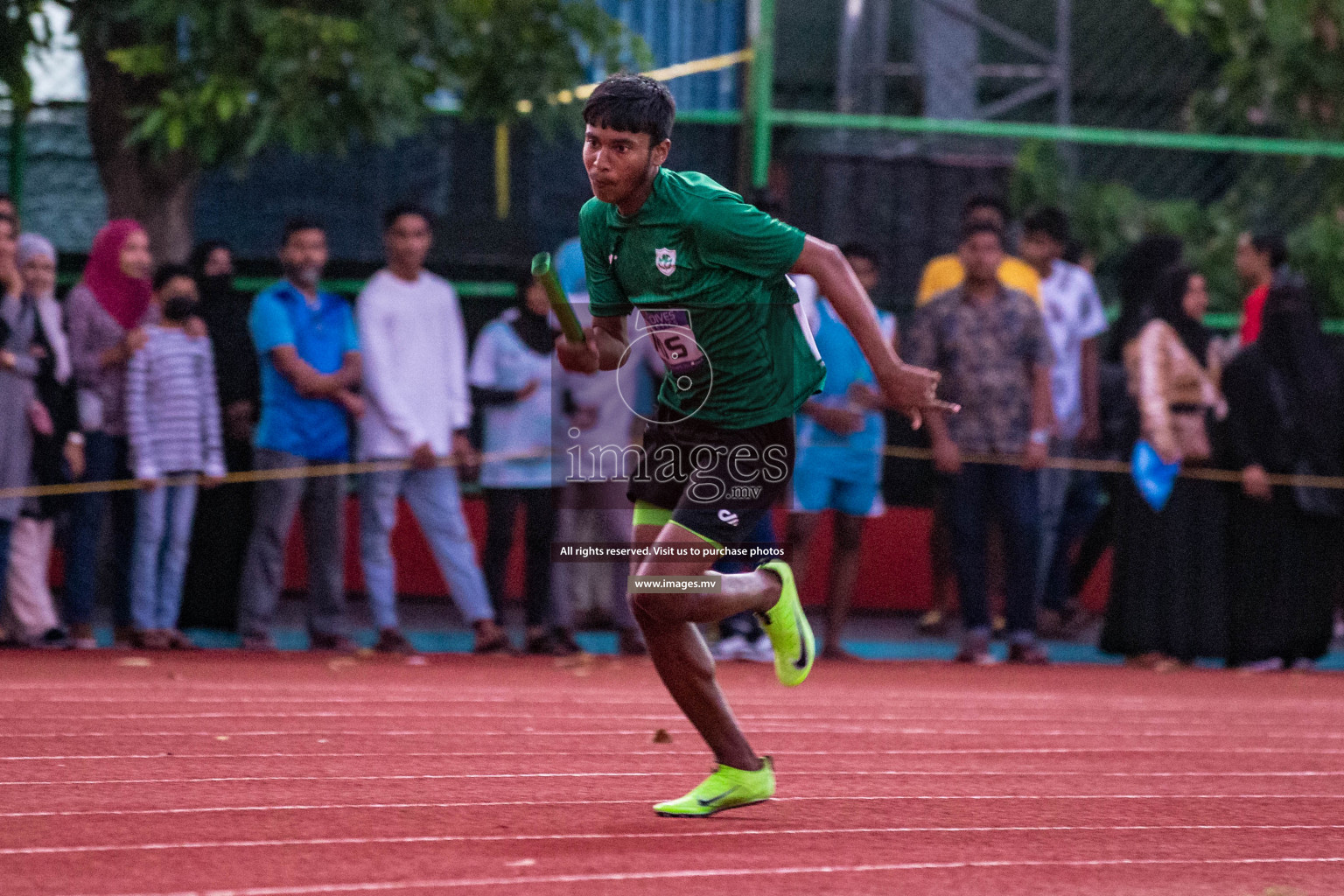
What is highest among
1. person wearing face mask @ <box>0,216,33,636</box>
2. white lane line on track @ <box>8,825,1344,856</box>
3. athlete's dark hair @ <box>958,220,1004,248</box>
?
athlete's dark hair @ <box>958,220,1004,248</box>

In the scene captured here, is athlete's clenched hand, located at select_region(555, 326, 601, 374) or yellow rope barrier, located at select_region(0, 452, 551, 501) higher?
athlete's clenched hand, located at select_region(555, 326, 601, 374)

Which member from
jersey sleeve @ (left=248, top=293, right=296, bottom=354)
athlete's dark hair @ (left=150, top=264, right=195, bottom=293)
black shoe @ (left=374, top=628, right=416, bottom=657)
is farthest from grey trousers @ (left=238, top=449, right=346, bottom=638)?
athlete's dark hair @ (left=150, top=264, right=195, bottom=293)

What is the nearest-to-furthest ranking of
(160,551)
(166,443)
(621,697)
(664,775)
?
(664,775)
(621,697)
(166,443)
(160,551)

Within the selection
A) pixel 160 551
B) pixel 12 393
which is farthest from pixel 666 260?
pixel 160 551

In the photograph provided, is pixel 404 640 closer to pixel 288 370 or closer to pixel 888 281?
pixel 288 370

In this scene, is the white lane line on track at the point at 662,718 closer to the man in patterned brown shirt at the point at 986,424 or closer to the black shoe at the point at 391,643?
the man in patterned brown shirt at the point at 986,424

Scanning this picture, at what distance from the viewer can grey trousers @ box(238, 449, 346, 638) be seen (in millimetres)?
10562

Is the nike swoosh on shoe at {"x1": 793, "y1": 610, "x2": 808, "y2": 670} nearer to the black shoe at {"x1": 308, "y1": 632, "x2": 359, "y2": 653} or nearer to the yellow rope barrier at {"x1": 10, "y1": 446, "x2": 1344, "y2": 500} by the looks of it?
the yellow rope barrier at {"x1": 10, "y1": 446, "x2": 1344, "y2": 500}

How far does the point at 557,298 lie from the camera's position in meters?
5.16

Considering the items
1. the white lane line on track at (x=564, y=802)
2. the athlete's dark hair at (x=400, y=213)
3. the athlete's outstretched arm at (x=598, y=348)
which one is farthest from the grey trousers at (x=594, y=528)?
the athlete's outstretched arm at (x=598, y=348)

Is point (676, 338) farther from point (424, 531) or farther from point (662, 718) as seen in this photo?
point (424, 531)

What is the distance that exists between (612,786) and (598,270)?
5.51 feet

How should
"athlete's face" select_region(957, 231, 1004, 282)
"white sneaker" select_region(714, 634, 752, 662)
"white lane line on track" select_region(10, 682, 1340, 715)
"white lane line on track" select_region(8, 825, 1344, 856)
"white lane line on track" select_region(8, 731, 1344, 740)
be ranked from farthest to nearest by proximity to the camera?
"athlete's face" select_region(957, 231, 1004, 282) < "white sneaker" select_region(714, 634, 752, 662) < "white lane line on track" select_region(10, 682, 1340, 715) < "white lane line on track" select_region(8, 731, 1344, 740) < "white lane line on track" select_region(8, 825, 1344, 856)

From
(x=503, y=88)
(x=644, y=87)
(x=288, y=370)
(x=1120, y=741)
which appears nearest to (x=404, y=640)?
(x=288, y=370)
